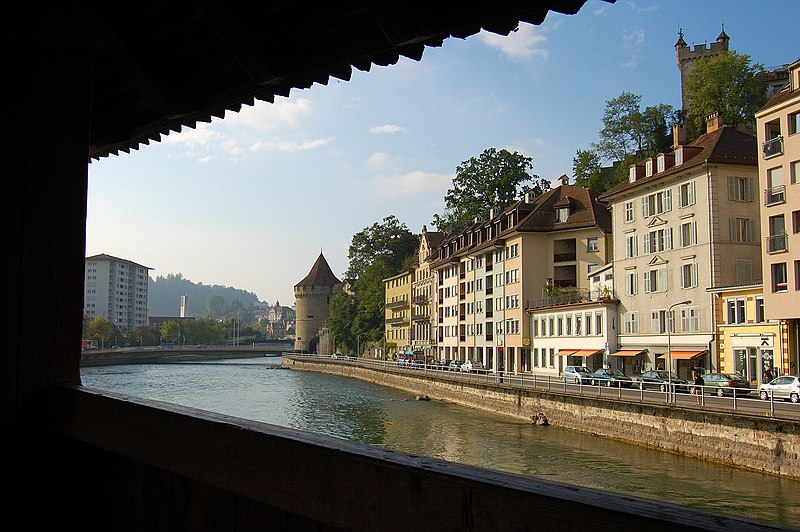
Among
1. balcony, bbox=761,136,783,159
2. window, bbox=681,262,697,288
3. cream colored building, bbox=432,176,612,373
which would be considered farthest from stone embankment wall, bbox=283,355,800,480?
cream colored building, bbox=432,176,612,373

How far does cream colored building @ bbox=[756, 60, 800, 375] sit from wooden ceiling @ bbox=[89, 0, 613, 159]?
97.2ft

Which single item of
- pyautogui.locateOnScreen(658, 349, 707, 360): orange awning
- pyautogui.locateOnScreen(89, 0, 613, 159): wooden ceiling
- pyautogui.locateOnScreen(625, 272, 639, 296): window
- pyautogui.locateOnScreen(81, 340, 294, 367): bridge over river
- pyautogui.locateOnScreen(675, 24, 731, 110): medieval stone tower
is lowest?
pyautogui.locateOnScreen(81, 340, 294, 367): bridge over river

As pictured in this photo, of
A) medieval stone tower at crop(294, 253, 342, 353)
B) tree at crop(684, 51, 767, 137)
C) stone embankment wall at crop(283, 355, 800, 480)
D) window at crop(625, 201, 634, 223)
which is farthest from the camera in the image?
medieval stone tower at crop(294, 253, 342, 353)

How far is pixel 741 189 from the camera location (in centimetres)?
3747

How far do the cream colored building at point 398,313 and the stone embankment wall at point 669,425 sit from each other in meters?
42.6

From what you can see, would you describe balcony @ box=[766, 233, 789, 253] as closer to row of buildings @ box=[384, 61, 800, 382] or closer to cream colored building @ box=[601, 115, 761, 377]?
row of buildings @ box=[384, 61, 800, 382]

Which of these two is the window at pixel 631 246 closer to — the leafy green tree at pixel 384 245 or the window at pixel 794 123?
the window at pixel 794 123

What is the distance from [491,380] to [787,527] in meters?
43.5

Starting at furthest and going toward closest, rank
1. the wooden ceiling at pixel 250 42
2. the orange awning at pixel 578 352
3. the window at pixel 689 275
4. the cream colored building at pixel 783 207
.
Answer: the orange awning at pixel 578 352 → the window at pixel 689 275 → the cream colored building at pixel 783 207 → the wooden ceiling at pixel 250 42

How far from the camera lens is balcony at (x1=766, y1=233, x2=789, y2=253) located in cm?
3081

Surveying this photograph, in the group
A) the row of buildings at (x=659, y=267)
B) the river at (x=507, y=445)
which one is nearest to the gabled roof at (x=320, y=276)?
the row of buildings at (x=659, y=267)

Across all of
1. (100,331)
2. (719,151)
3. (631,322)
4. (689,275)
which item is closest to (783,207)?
(719,151)

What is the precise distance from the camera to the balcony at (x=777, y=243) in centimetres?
3081

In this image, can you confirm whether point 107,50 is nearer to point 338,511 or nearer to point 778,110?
point 338,511
